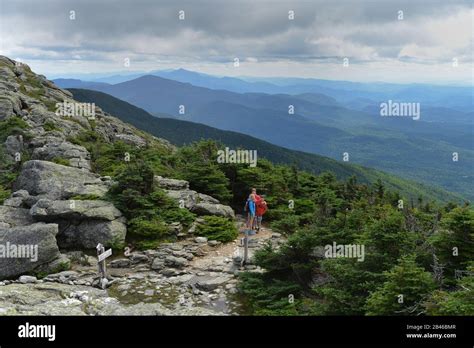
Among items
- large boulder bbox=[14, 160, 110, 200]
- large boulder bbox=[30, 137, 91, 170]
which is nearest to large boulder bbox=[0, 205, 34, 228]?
large boulder bbox=[14, 160, 110, 200]

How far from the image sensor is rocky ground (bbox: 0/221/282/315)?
993 centimetres

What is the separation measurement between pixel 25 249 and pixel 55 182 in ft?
17.9

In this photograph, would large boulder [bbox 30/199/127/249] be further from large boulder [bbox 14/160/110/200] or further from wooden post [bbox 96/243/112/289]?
wooden post [bbox 96/243/112/289]

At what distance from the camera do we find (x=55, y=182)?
18.9 meters

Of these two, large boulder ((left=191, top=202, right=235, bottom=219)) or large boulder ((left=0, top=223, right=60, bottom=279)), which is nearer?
large boulder ((left=0, top=223, right=60, bottom=279))

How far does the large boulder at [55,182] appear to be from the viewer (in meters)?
18.4

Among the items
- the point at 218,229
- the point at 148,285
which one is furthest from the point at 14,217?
the point at 218,229

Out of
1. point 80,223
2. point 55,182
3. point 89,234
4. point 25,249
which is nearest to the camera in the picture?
point 25,249

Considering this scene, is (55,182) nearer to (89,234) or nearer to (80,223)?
(80,223)

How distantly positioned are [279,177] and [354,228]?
34.4 ft

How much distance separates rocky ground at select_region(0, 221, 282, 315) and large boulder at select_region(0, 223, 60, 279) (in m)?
0.69

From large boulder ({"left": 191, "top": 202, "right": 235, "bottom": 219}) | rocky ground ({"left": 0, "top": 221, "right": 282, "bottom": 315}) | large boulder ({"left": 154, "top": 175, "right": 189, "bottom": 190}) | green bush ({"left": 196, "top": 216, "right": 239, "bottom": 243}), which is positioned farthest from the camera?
large boulder ({"left": 154, "top": 175, "right": 189, "bottom": 190})

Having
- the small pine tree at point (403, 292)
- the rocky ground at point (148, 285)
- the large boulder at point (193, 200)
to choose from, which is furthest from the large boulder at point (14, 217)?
the small pine tree at point (403, 292)
